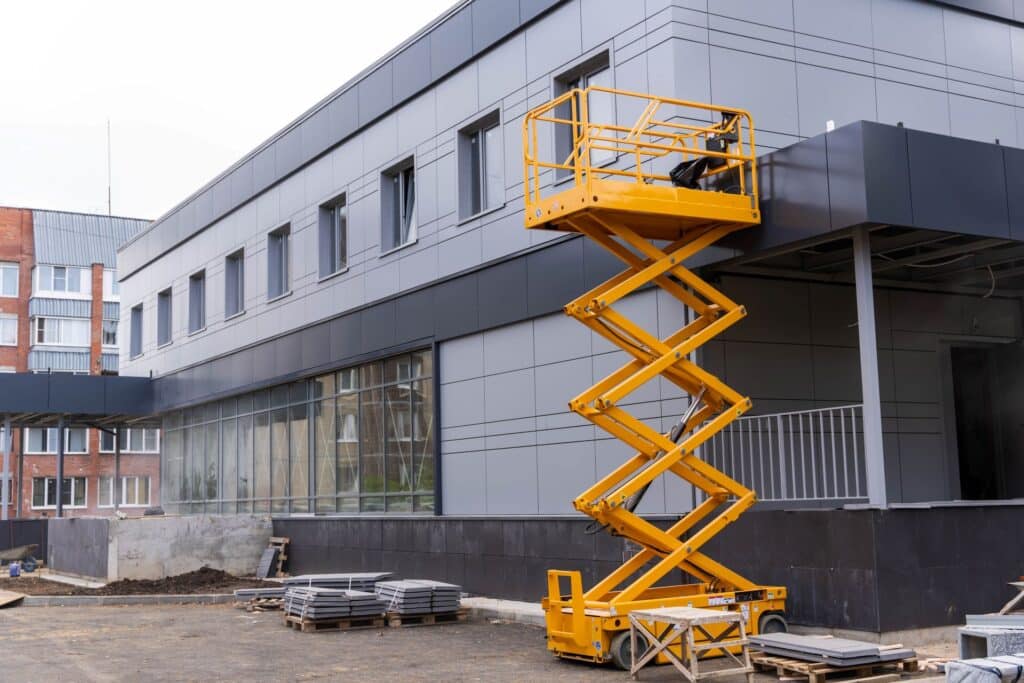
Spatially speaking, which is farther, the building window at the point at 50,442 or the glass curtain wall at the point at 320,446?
the building window at the point at 50,442

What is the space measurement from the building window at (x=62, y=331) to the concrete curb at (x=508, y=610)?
169 ft

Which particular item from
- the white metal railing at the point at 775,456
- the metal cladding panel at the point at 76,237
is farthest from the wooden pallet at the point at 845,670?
the metal cladding panel at the point at 76,237

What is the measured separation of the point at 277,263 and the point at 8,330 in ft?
134

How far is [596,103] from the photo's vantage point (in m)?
17.3

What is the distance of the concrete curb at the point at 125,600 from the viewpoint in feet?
70.5

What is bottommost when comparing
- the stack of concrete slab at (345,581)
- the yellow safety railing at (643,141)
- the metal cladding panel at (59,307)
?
the stack of concrete slab at (345,581)

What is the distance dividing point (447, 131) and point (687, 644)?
12034 mm

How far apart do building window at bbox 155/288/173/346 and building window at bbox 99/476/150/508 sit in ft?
97.0

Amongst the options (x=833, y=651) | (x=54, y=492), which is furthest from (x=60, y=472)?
(x=54, y=492)

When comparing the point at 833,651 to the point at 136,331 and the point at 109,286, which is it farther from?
the point at 109,286

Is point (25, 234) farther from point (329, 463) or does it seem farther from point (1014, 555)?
point (1014, 555)

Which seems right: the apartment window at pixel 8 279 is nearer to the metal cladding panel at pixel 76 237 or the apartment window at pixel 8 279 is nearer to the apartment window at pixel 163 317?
the metal cladding panel at pixel 76 237

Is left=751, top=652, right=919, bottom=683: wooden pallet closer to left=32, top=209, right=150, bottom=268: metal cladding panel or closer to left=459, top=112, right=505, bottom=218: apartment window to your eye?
left=459, top=112, right=505, bottom=218: apartment window

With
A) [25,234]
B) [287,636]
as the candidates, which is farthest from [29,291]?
[287,636]
